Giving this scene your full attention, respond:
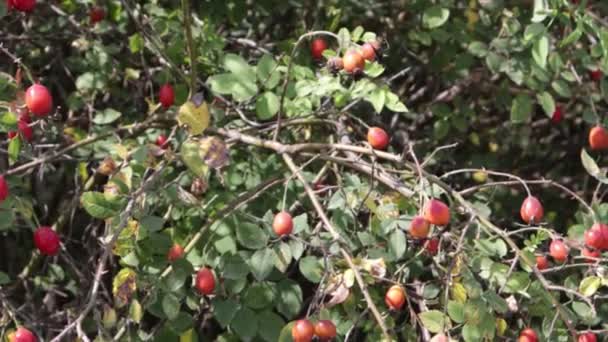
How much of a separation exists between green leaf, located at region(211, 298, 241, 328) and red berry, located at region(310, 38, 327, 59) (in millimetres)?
918

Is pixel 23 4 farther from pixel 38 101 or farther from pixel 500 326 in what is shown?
pixel 500 326

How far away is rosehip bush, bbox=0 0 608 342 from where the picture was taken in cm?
192

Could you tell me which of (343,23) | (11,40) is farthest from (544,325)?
(11,40)

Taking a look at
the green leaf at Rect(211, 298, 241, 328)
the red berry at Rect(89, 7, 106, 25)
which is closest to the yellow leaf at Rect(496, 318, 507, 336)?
the green leaf at Rect(211, 298, 241, 328)

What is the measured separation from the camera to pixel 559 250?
1.99m

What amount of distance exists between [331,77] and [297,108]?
0.24 m

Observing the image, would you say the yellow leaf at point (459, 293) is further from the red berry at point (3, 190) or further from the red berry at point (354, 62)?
the red berry at point (3, 190)

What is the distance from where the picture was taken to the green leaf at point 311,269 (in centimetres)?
195

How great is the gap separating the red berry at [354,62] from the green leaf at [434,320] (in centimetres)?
49

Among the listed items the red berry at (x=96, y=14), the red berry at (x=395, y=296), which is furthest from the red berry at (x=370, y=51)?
the red berry at (x=96, y=14)

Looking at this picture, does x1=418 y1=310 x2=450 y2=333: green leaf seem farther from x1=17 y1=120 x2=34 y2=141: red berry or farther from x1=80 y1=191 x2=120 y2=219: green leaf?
x1=17 y1=120 x2=34 y2=141: red berry

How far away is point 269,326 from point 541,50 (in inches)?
35.6

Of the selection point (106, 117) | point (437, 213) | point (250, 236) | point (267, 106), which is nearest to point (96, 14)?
point (106, 117)

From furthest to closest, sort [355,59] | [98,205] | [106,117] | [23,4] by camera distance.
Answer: [106,117]
[23,4]
[355,59]
[98,205]
